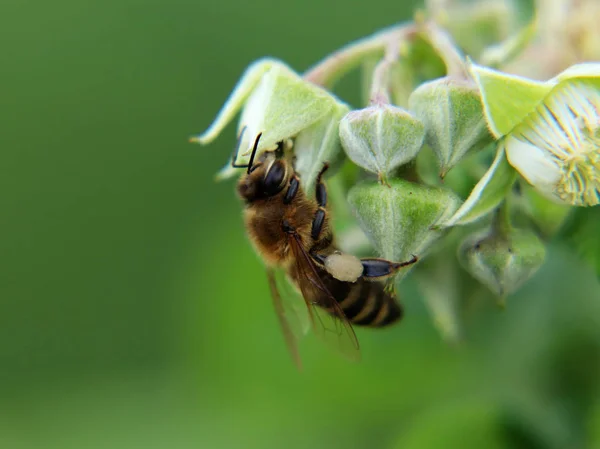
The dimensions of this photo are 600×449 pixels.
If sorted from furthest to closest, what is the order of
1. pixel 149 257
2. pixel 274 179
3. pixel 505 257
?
pixel 149 257
pixel 274 179
pixel 505 257

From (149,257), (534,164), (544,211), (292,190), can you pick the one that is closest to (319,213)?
(292,190)

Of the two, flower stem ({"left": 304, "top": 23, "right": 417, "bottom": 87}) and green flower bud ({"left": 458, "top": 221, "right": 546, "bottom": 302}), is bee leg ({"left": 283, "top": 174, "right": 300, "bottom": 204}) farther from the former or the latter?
green flower bud ({"left": 458, "top": 221, "right": 546, "bottom": 302})

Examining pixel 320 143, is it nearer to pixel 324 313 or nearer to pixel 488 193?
pixel 488 193

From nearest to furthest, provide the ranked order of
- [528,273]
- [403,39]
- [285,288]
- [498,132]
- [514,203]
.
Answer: [498,132]
[528,273]
[514,203]
[403,39]
[285,288]

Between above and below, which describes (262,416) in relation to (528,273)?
below

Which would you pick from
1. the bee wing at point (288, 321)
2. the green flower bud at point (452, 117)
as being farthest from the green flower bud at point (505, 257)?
the bee wing at point (288, 321)

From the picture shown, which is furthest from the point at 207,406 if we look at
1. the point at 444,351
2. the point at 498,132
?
the point at 498,132

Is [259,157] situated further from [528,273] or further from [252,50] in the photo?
[252,50]

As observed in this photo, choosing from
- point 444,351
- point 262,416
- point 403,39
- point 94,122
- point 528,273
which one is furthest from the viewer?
point 94,122
